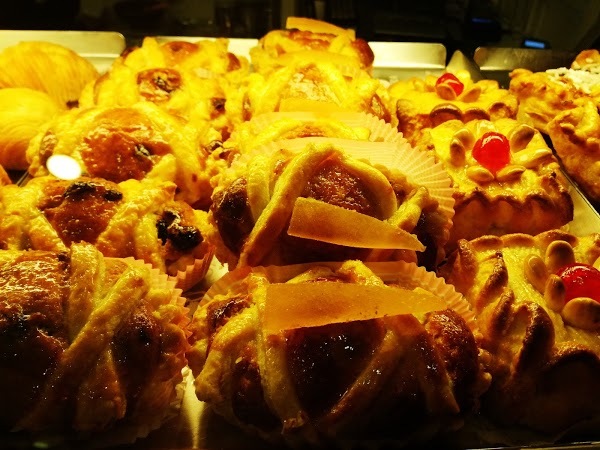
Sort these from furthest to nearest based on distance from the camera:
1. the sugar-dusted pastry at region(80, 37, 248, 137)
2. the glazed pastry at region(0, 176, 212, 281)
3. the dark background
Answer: the dark background < the sugar-dusted pastry at region(80, 37, 248, 137) < the glazed pastry at region(0, 176, 212, 281)

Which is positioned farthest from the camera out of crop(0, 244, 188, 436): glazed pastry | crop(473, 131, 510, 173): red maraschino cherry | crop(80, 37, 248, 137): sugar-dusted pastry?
crop(80, 37, 248, 137): sugar-dusted pastry

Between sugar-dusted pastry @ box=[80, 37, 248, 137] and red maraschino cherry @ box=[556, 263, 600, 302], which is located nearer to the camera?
red maraschino cherry @ box=[556, 263, 600, 302]

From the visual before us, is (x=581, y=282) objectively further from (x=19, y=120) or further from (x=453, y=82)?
(x=19, y=120)

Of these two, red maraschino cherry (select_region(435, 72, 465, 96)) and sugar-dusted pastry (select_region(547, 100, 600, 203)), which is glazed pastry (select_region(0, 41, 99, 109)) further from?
sugar-dusted pastry (select_region(547, 100, 600, 203))

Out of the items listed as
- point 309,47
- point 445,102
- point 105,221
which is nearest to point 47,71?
point 309,47

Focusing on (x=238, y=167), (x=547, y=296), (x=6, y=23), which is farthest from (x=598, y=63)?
(x=6, y=23)

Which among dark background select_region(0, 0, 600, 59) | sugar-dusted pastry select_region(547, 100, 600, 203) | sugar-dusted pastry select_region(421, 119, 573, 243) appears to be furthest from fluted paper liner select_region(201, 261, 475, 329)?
dark background select_region(0, 0, 600, 59)

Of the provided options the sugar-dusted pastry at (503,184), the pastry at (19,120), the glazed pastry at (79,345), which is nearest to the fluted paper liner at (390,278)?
the glazed pastry at (79,345)

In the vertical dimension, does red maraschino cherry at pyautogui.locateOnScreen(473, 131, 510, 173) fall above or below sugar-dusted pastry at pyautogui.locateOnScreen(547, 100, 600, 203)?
above
